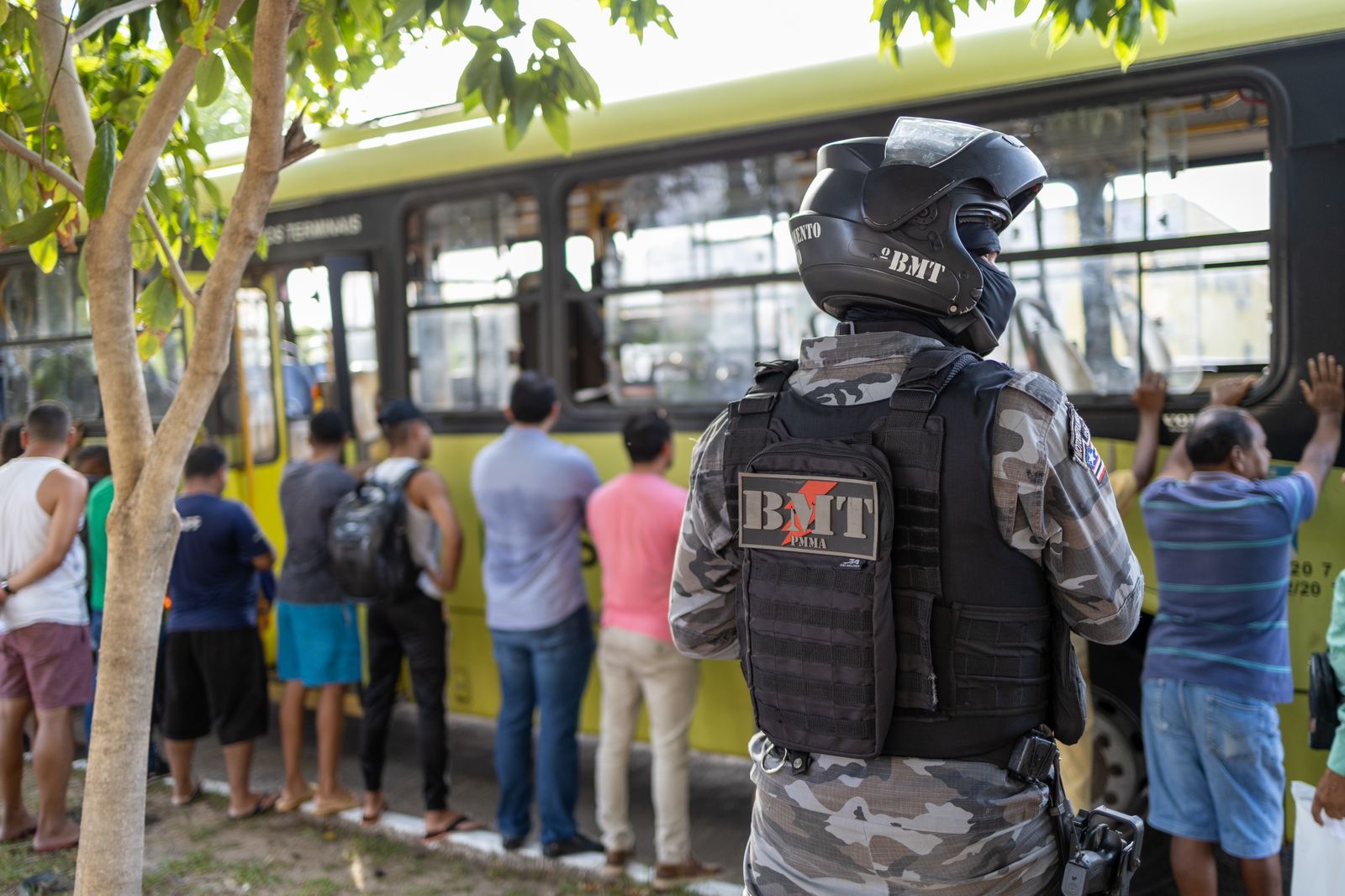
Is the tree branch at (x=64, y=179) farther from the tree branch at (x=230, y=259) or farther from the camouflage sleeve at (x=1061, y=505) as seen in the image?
the camouflage sleeve at (x=1061, y=505)

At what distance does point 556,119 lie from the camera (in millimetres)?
3271

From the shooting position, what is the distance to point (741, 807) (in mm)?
5539

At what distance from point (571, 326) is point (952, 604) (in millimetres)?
3547

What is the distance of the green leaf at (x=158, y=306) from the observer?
348 cm

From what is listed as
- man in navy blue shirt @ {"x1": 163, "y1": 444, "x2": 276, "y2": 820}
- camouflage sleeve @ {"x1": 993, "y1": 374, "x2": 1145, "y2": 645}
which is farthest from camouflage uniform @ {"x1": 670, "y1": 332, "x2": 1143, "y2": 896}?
man in navy blue shirt @ {"x1": 163, "y1": 444, "x2": 276, "y2": 820}

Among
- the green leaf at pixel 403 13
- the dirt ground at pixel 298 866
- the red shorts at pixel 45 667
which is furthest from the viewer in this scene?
the red shorts at pixel 45 667

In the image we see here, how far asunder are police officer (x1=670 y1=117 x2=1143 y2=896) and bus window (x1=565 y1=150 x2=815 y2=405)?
8.34 ft

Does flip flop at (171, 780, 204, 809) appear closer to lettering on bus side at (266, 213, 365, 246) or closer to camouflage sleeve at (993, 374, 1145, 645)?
lettering on bus side at (266, 213, 365, 246)

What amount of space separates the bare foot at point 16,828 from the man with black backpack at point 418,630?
5.02 ft

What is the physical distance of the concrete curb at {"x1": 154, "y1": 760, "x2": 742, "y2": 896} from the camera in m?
4.48

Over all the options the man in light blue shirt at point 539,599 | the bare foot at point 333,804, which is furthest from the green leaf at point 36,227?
the bare foot at point 333,804

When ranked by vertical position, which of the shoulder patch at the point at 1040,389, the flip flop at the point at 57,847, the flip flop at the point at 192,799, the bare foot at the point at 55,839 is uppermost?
the shoulder patch at the point at 1040,389

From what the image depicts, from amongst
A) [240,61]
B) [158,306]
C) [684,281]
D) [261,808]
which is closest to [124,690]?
[158,306]

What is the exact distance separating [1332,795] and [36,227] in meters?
3.55
